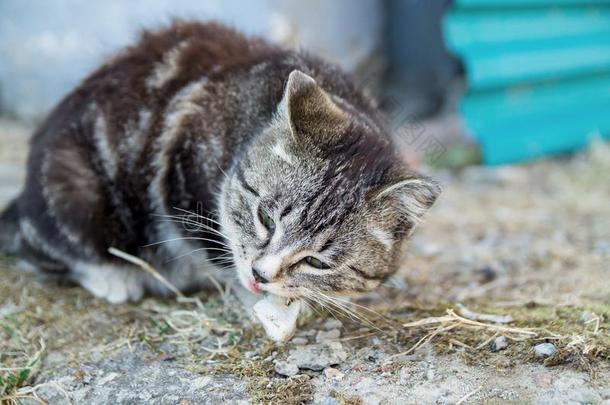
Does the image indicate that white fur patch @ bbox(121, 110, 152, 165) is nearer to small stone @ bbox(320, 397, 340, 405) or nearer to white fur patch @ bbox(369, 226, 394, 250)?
white fur patch @ bbox(369, 226, 394, 250)

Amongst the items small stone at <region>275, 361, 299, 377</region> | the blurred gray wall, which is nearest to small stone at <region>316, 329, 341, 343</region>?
small stone at <region>275, 361, 299, 377</region>

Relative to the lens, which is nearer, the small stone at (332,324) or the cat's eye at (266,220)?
the cat's eye at (266,220)

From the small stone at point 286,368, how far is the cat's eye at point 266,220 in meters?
0.53

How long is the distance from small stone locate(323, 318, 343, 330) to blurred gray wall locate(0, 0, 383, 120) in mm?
2974

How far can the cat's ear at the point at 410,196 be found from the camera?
8.73ft

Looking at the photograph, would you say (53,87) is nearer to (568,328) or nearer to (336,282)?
(336,282)

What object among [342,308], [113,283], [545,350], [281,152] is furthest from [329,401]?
[113,283]

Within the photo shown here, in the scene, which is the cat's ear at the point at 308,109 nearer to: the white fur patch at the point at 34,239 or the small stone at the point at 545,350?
the small stone at the point at 545,350

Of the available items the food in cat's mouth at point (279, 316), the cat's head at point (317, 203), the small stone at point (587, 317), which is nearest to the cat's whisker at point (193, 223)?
the cat's head at point (317, 203)

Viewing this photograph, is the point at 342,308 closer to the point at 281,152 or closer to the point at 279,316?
the point at 279,316

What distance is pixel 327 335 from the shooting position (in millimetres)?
2891

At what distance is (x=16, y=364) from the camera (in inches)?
110

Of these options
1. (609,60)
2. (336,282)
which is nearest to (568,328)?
(336,282)

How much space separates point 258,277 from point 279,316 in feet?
0.83
